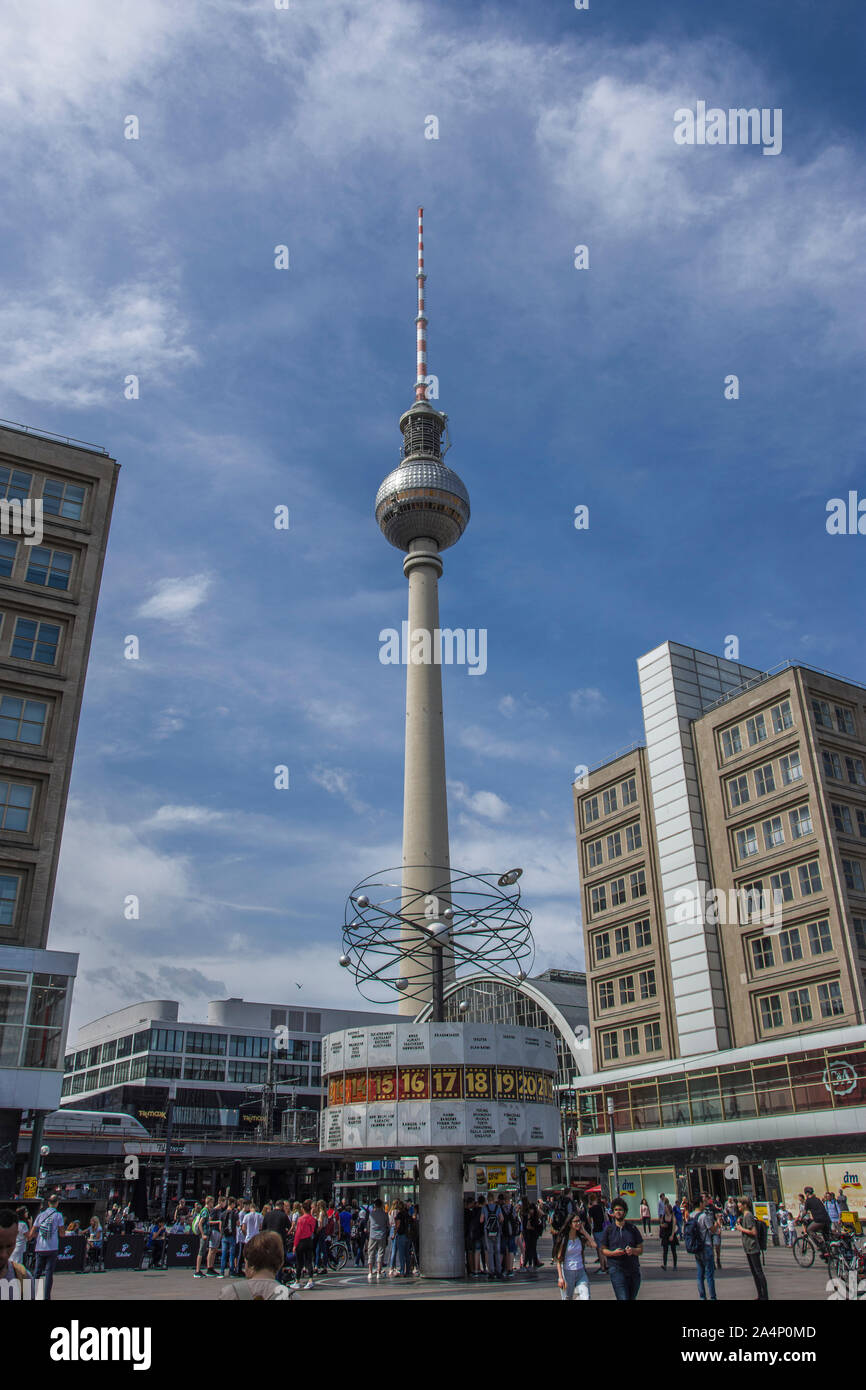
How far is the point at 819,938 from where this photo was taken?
1880 inches

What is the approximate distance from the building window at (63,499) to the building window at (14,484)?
76 cm

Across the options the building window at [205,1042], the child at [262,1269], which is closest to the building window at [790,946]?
the child at [262,1269]

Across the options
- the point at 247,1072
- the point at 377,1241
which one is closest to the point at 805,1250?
the point at 377,1241

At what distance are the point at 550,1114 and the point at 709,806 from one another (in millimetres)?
32484

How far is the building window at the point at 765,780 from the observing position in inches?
2089

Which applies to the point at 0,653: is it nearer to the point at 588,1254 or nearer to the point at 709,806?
the point at 588,1254

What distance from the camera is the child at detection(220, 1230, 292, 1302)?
6.82 m

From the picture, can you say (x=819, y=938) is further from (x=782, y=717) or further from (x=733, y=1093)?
(x=782, y=717)

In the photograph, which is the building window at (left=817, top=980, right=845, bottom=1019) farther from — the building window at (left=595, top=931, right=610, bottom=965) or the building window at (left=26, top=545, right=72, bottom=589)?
the building window at (left=26, top=545, right=72, bottom=589)

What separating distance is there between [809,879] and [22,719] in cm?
3769

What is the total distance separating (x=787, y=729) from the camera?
5228cm

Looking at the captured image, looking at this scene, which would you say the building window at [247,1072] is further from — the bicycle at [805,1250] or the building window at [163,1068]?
the bicycle at [805,1250]
